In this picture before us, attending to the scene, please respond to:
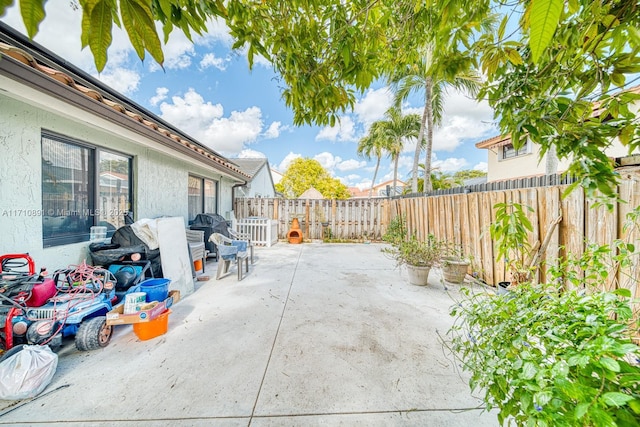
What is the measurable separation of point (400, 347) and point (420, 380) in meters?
0.39

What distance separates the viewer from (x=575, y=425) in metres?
0.56

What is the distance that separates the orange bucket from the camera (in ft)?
7.13

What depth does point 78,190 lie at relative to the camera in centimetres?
298

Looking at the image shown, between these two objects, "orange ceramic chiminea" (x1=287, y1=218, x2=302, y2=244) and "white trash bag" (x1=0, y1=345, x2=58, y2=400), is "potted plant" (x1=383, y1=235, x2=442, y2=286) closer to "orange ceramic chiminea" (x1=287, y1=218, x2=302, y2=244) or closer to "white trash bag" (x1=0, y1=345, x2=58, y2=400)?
"white trash bag" (x1=0, y1=345, x2=58, y2=400)

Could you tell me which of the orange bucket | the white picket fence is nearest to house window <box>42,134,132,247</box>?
the orange bucket

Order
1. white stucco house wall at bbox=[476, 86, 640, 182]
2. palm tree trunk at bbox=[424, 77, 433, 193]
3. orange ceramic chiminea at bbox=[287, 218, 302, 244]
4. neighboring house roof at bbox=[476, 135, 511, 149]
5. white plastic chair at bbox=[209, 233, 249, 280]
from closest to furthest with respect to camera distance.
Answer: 1. white plastic chair at bbox=[209, 233, 249, 280]
2. orange ceramic chiminea at bbox=[287, 218, 302, 244]
3. palm tree trunk at bbox=[424, 77, 433, 193]
4. white stucco house wall at bbox=[476, 86, 640, 182]
5. neighboring house roof at bbox=[476, 135, 511, 149]

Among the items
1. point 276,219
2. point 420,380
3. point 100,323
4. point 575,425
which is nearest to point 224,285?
point 100,323

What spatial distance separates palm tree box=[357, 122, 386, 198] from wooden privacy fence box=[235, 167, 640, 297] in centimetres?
556

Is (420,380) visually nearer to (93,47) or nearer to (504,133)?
(504,133)

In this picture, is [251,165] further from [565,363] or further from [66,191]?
[565,363]

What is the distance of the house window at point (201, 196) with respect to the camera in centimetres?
582

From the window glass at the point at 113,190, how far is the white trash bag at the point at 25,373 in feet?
7.24

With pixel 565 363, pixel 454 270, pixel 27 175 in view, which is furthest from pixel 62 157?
pixel 454 270

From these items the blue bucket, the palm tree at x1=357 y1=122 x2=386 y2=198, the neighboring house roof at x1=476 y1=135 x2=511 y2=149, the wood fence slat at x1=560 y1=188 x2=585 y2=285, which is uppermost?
the palm tree at x1=357 y1=122 x2=386 y2=198
